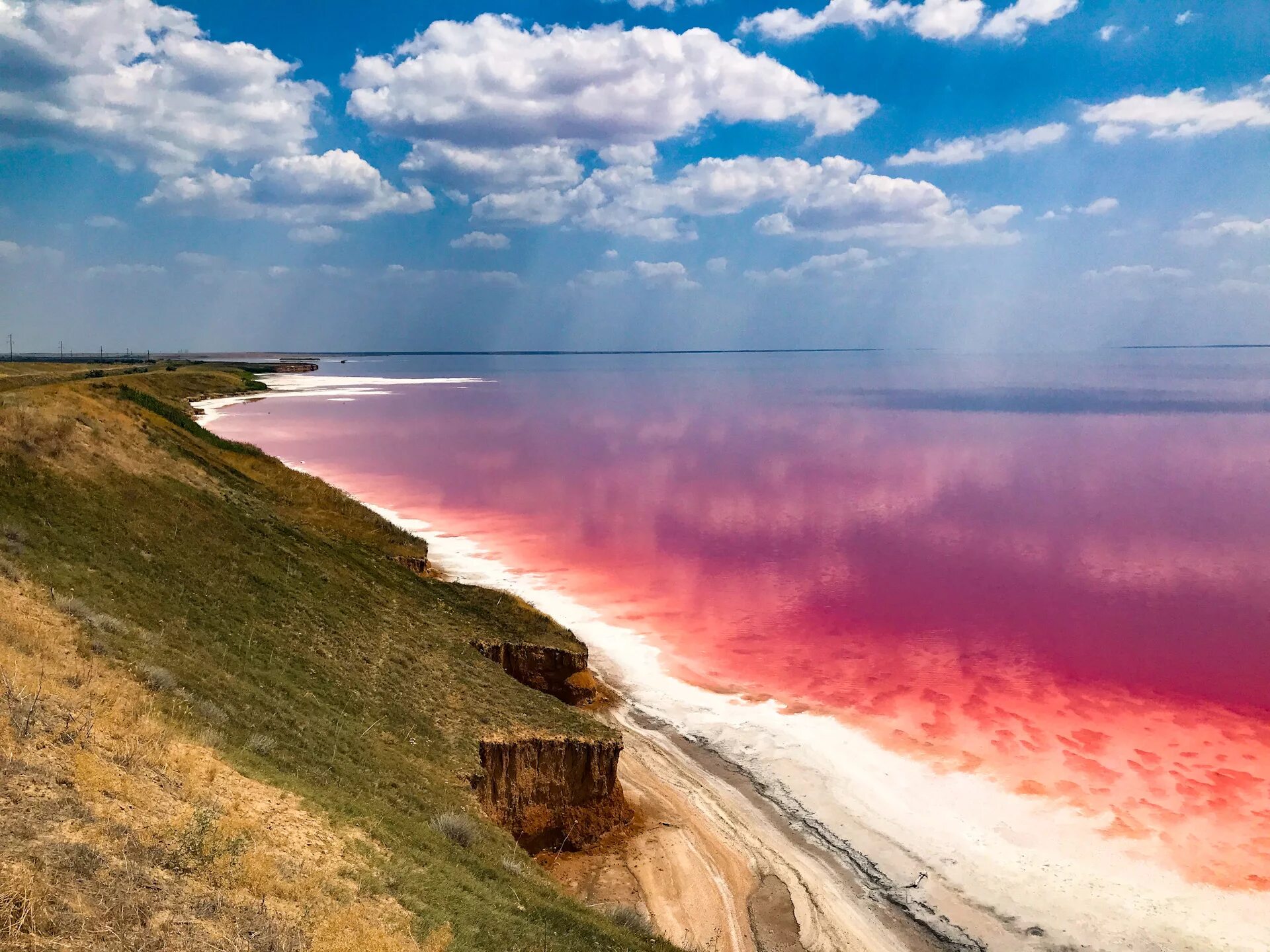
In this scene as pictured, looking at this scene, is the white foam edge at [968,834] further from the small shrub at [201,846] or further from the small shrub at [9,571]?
the small shrub at [9,571]

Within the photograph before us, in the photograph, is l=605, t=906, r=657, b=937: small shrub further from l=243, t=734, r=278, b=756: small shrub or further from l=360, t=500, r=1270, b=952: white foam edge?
l=360, t=500, r=1270, b=952: white foam edge

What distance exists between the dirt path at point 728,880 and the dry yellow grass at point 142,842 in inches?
326

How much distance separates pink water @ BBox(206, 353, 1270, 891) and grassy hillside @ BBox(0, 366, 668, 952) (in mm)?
10725

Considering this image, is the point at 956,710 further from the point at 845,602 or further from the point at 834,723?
the point at 845,602

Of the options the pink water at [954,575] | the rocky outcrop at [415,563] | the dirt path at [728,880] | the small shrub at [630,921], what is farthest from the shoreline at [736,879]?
the rocky outcrop at [415,563]

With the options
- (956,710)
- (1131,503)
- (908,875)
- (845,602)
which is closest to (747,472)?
(1131,503)

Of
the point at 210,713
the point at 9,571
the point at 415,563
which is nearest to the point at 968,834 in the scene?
the point at 210,713

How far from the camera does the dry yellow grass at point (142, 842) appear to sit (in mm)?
8031

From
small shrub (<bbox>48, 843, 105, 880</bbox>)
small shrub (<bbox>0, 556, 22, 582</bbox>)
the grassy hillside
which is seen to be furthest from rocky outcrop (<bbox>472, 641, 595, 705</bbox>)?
small shrub (<bbox>48, 843, 105, 880</bbox>)

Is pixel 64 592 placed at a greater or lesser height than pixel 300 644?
greater

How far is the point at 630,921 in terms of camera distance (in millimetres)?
14961

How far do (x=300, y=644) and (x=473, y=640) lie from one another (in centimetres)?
671

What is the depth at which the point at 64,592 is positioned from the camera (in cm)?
1579

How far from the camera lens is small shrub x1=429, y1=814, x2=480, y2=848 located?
14070 mm
